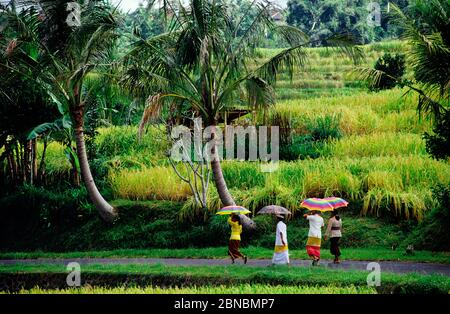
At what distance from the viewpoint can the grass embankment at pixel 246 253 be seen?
16531 millimetres

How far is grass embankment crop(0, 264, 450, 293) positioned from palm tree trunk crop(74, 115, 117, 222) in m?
3.98

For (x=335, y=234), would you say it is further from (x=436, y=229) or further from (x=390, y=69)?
(x=390, y=69)

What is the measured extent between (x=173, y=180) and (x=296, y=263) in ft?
21.5

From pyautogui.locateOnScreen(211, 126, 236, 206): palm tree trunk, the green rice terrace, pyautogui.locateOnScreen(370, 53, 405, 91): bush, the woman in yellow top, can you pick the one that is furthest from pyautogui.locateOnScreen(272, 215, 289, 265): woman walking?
pyautogui.locateOnScreen(370, 53, 405, 91): bush

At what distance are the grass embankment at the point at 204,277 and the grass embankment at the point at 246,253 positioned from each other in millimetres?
2354

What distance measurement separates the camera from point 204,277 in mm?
14109

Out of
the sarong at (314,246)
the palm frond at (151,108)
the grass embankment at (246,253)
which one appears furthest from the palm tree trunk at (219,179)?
the sarong at (314,246)

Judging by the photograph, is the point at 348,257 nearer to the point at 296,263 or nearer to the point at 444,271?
the point at 296,263

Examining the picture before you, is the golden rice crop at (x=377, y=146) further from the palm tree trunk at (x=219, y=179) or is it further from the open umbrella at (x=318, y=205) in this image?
the open umbrella at (x=318, y=205)

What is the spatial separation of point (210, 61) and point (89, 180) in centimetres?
466

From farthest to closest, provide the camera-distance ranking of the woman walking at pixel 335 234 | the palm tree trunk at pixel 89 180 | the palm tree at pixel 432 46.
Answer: the palm tree trunk at pixel 89 180 → the palm tree at pixel 432 46 → the woman walking at pixel 335 234

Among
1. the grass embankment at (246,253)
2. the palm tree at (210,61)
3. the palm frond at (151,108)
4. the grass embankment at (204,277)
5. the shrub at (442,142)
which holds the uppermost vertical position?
the palm tree at (210,61)

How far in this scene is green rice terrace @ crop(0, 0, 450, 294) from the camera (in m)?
14.6
